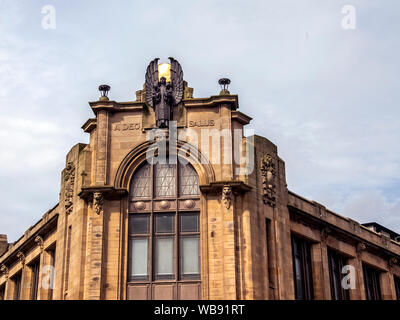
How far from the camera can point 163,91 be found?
120 ft

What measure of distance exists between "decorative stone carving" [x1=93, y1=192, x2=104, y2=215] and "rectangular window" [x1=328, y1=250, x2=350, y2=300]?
50.3ft

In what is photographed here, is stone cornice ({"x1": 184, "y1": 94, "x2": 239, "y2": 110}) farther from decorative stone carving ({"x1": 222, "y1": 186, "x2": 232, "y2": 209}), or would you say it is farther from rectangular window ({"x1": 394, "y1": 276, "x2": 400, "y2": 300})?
rectangular window ({"x1": 394, "y1": 276, "x2": 400, "y2": 300})

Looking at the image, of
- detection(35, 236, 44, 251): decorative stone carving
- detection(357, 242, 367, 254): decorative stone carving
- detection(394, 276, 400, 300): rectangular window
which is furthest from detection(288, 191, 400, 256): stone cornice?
detection(35, 236, 44, 251): decorative stone carving

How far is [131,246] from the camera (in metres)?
34.7

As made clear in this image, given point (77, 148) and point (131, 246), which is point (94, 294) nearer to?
point (131, 246)

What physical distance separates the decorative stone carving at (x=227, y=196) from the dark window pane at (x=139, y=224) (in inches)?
141

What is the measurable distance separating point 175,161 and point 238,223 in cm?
415

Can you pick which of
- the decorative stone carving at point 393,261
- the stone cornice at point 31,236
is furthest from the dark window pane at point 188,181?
the decorative stone carving at point 393,261

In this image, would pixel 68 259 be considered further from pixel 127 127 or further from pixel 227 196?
pixel 227 196

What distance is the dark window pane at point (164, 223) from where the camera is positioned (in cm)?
3491

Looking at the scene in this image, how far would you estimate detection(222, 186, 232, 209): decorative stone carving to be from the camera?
34281 millimetres

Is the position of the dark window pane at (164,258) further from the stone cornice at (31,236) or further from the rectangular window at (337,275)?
the rectangular window at (337,275)
